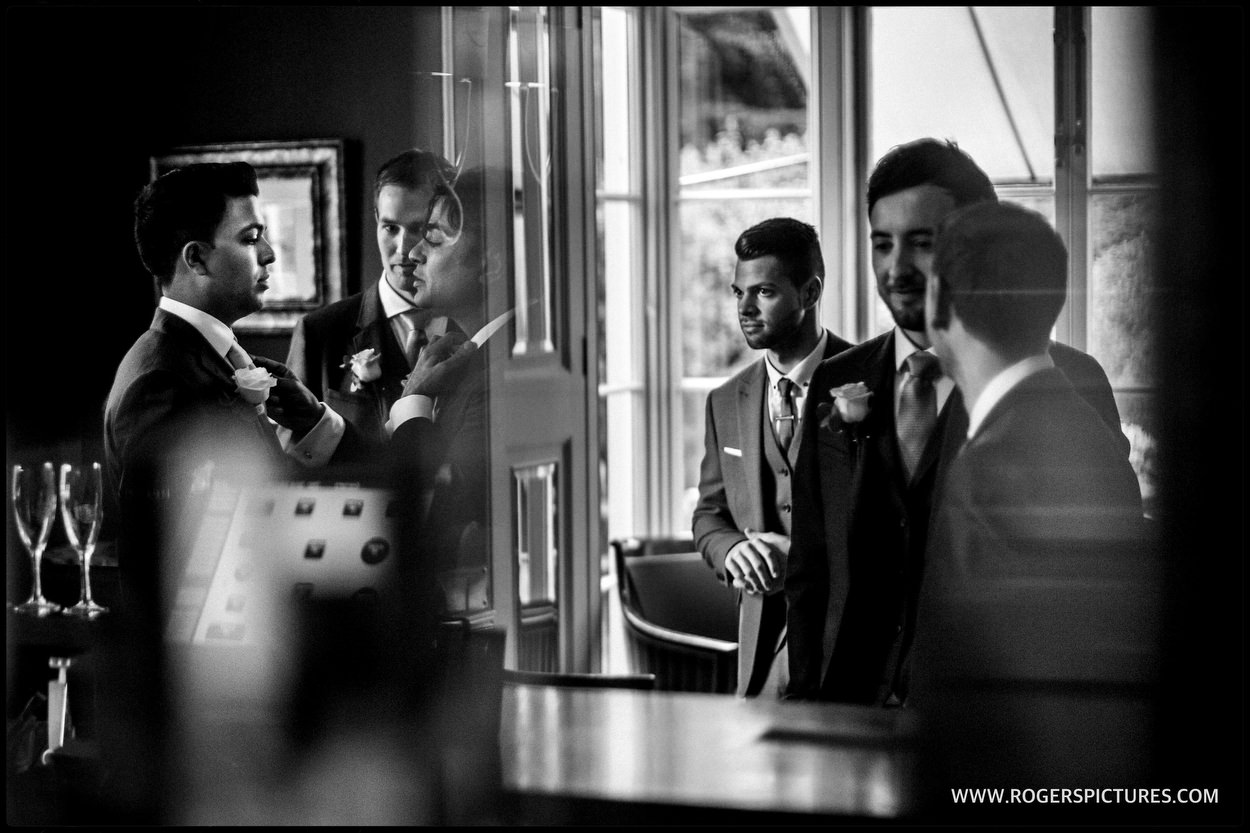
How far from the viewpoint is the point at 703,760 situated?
138cm

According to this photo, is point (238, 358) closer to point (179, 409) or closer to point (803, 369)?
point (179, 409)

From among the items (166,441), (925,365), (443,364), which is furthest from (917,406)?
(166,441)

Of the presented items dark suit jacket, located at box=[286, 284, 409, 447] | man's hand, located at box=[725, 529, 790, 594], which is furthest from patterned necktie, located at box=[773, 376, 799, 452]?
dark suit jacket, located at box=[286, 284, 409, 447]

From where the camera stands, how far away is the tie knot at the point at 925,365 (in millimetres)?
1333

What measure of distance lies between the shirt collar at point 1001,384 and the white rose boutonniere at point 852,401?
0.38 feet

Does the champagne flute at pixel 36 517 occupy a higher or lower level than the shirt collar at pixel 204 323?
lower

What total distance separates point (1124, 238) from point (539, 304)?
674 millimetres

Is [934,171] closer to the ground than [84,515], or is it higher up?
higher up

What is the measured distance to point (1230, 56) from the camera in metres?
1.33

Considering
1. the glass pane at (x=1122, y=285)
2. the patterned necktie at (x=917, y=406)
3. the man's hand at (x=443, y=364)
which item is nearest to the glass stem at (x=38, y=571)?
the man's hand at (x=443, y=364)

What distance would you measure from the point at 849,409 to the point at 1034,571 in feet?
0.90

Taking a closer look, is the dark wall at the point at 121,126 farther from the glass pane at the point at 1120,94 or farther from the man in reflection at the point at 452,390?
the glass pane at the point at 1120,94

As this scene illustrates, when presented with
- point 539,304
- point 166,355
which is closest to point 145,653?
point 166,355

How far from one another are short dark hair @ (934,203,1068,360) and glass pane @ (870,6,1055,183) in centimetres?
5
